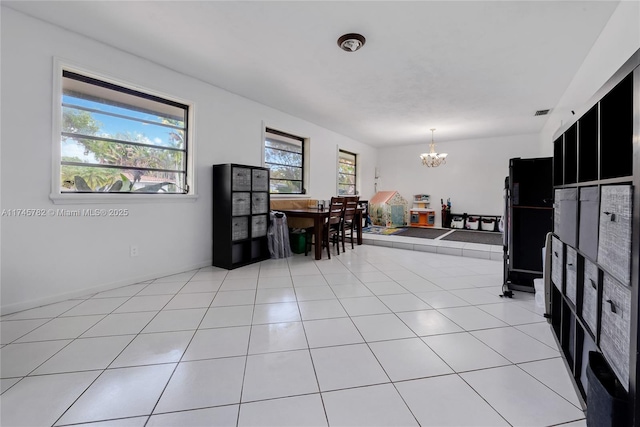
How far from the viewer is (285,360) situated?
5.65 ft

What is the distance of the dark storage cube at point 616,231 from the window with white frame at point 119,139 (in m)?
3.99

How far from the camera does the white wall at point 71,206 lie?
2377mm

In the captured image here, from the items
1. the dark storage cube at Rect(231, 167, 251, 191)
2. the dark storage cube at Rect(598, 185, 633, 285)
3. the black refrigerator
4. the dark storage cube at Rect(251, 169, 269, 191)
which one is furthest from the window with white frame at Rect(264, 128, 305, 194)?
the dark storage cube at Rect(598, 185, 633, 285)

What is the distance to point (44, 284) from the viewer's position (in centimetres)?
255

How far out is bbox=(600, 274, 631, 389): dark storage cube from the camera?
2.91 ft

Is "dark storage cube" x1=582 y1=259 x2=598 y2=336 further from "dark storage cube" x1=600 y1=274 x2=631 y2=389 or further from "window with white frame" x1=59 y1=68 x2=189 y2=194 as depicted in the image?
"window with white frame" x1=59 y1=68 x2=189 y2=194

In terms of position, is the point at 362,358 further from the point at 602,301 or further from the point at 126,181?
the point at 126,181

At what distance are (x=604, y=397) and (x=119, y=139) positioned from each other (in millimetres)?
4224

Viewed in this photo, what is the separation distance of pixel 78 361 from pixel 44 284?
4.58 feet

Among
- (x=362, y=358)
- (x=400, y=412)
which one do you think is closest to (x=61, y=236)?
(x=362, y=358)

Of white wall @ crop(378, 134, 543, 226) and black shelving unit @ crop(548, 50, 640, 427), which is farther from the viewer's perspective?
white wall @ crop(378, 134, 543, 226)

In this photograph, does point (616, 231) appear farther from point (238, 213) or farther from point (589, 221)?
point (238, 213)

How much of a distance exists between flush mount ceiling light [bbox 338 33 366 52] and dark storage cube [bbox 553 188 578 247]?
7.15 feet

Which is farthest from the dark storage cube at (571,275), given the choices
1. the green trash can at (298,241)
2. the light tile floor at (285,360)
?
the green trash can at (298,241)
